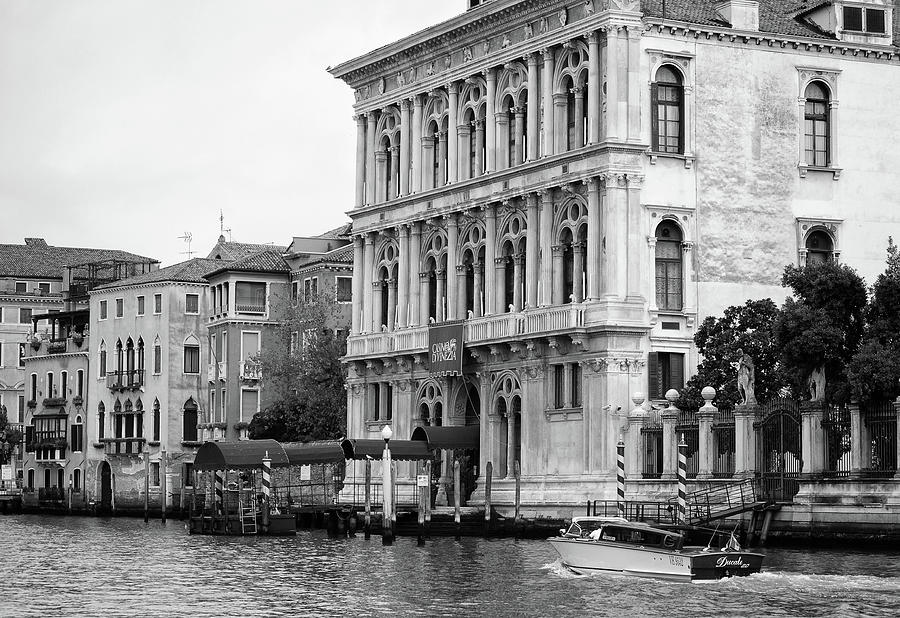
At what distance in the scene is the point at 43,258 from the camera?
122312mm

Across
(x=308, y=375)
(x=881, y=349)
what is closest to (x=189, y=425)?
(x=308, y=375)

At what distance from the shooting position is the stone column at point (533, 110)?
2478 inches

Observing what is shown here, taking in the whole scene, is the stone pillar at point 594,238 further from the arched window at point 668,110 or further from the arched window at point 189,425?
the arched window at point 189,425

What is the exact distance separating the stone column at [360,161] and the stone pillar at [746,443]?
25.9 metres

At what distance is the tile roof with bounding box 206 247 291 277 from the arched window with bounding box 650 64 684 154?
115 feet

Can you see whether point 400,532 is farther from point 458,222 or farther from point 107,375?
point 107,375

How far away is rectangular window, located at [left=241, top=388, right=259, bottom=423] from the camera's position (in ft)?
302

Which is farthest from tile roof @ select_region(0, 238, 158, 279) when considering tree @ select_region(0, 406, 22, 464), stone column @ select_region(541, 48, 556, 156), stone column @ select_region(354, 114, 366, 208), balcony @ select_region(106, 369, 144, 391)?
stone column @ select_region(541, 48, 556, 156)

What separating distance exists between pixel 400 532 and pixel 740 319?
470 inches

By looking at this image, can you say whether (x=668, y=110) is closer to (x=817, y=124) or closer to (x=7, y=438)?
(x=817, y=124)

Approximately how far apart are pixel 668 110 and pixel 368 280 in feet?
54.1

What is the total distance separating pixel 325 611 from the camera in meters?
37.7

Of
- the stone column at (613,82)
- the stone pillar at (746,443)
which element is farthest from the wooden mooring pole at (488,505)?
the stone column at (613,82)

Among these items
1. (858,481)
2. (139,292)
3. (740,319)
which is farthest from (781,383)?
(139,292)
